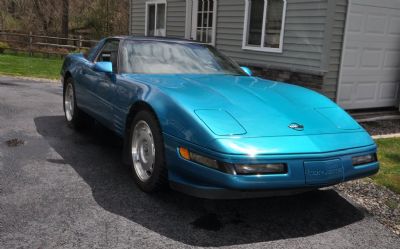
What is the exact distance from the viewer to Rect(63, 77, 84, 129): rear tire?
6050 millimetres

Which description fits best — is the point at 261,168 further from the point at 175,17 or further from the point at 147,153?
the point at 175,17

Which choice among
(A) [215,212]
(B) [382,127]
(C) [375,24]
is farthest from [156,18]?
(A) [215,212]

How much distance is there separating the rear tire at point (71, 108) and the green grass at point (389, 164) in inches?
154

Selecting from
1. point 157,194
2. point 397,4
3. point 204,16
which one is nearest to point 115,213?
point 157,194

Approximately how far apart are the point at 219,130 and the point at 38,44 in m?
20.4

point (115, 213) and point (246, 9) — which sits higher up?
point (246, 9)

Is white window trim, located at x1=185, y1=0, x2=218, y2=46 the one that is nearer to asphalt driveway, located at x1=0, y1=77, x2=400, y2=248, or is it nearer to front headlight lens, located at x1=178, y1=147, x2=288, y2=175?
asphalt driveway, located at x1=0, y1=77, x2=400, y2=248

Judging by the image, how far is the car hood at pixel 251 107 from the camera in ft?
10.9

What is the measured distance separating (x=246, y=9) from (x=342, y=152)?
762 cm

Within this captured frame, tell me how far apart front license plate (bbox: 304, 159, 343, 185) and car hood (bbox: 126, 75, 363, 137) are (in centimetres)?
30

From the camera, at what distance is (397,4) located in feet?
28.4

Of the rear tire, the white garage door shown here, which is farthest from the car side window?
the white garage door

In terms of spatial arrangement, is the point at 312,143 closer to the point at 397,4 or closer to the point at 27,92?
the point at 397,4

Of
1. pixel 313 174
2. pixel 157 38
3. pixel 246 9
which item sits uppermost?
pixel 246 9
